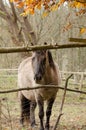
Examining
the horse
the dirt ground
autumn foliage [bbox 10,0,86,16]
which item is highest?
autumn foliage [bbox 10,0,86,16]

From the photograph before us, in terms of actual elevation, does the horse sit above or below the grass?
above

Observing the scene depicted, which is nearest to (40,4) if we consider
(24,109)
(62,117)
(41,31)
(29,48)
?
(24,109)

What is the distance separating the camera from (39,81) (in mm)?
7992

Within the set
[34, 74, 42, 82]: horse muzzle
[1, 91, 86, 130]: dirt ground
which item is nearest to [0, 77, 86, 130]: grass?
[1, 91, 86, 130]: dirt ground

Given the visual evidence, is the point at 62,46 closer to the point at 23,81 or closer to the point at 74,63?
the point at 23,81

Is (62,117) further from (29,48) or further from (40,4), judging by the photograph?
(29,48)

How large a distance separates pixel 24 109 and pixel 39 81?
244 centimetres

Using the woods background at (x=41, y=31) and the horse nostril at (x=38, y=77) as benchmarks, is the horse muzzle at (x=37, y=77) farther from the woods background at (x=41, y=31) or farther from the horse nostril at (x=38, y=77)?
the woods background at (x=41, y=31)

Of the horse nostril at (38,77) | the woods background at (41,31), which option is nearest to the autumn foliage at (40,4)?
the horse nostril at (38,77)

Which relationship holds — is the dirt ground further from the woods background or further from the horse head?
the woods background

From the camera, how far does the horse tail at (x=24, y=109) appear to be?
10.2 metres

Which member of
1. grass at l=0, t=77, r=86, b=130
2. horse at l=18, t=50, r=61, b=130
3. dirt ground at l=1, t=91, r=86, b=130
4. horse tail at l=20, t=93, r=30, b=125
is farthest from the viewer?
horse tail at l=20, t=93, r=30, b=125

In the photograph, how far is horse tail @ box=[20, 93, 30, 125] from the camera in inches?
400

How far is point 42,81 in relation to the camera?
8273 millimetres
